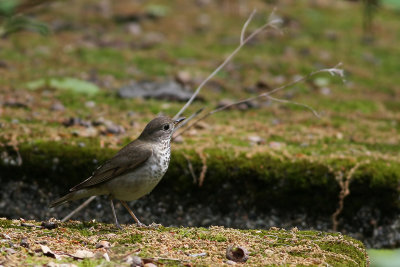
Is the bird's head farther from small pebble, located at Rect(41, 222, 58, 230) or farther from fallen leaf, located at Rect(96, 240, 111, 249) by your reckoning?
fallen leaf, located at Rect(96, 240, 111, 249)

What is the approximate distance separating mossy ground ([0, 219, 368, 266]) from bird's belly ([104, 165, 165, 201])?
0.98 ft

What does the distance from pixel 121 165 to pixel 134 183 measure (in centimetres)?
20

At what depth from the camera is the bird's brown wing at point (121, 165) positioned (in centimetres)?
491

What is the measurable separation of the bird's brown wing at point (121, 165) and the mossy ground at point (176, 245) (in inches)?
14.6

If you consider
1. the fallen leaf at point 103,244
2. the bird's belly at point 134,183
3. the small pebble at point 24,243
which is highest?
the small pebble at point 24,243

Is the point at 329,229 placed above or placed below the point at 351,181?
below

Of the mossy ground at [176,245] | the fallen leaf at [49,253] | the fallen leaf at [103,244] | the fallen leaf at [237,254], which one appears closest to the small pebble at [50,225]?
the mossy ground at [176,245]

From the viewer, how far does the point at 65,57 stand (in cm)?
1091

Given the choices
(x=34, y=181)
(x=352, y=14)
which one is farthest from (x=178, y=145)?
(x=352, y=14)

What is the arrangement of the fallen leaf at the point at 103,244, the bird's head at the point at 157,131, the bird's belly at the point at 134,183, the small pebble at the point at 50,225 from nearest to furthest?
the fallen leaf at the point at 103,244
the small pebble at the point at 50,225
the bird's belly at the point at 134,183
the bird's head at the point at 157,131

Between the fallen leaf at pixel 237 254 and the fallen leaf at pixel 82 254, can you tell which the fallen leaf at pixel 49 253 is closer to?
the fallen leaf at pixel 82 254

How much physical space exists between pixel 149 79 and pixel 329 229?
4780 millimetres

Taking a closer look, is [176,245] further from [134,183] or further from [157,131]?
[157,131]

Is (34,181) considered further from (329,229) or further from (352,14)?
(352,14)
